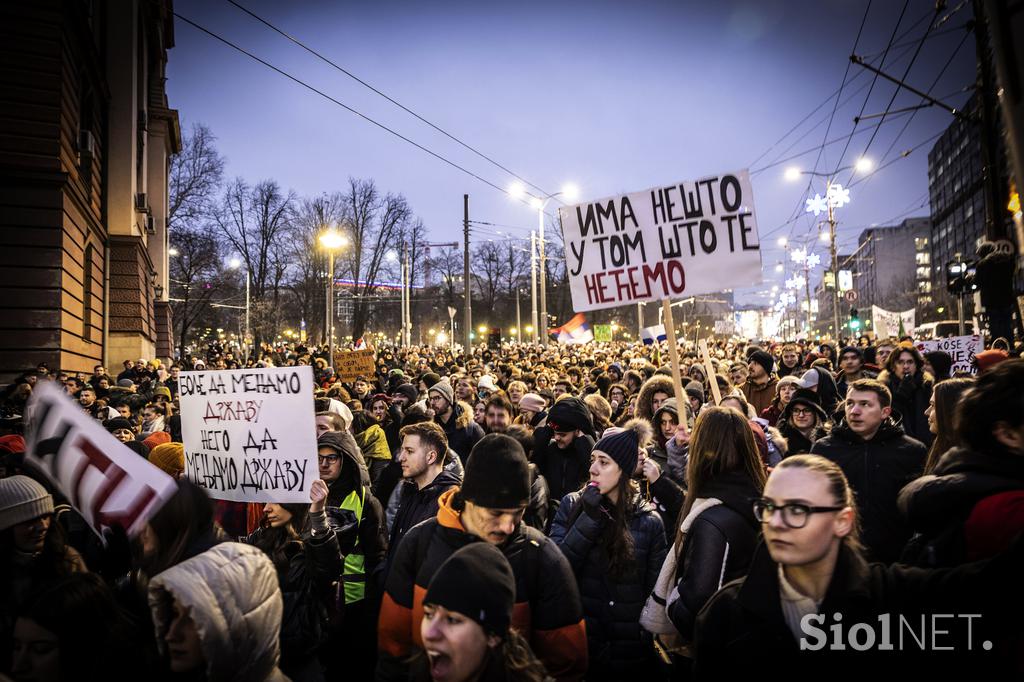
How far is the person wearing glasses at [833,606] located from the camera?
190 cm

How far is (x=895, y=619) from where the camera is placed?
80.0 inches

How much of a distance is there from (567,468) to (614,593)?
2.37 meters

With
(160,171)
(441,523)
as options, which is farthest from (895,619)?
(160,171)

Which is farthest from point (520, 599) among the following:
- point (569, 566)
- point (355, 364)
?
point (355, 364)

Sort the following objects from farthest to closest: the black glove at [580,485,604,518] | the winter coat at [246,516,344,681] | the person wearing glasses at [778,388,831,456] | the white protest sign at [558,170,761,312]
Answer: the person wearing glasses at [778,388,831,456]
the white protest sign at [558,170,761,312]
the black glove at [580,485,604,518]
the winter coat at [246,516,344,681]

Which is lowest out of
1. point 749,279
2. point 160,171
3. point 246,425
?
point 246,425

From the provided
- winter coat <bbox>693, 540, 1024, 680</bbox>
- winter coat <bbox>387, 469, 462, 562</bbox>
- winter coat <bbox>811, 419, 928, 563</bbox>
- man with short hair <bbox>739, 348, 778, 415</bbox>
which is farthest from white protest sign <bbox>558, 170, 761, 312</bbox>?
man with short hair <bbox>739, 348, 778, 415</bbox>

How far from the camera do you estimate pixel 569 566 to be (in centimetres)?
285

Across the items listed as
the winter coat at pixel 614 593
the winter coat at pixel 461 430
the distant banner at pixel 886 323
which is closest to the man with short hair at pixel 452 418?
the winter coat at pixel 461 430

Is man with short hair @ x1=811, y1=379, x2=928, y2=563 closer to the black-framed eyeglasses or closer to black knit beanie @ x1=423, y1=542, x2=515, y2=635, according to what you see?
the black-framed eyeglasses

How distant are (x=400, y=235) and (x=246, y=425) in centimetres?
5076

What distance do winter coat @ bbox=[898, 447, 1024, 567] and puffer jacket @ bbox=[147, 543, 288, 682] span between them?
247cm

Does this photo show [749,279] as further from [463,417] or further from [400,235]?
[400,235]

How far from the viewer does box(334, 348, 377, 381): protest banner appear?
1218 centimetres
